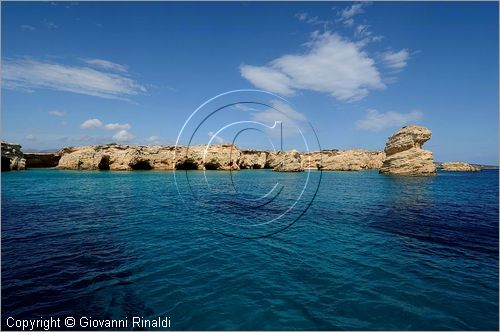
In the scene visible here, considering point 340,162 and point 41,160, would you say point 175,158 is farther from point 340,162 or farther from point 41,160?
point 340,162

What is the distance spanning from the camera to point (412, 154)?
3130 inches

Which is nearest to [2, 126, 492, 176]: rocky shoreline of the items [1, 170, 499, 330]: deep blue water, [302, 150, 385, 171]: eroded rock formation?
[302, 150, 385, 171]: eroded rock formation

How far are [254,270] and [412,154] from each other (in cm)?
8354

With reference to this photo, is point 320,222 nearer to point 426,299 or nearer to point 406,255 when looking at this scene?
point 406,255

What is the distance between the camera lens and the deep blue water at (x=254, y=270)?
8.82 metres

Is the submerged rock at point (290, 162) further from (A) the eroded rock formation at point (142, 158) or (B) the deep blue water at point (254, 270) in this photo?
(B) the deep blue water at point (254, 270)

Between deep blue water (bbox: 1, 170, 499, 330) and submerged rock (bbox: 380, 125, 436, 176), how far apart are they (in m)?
61.9

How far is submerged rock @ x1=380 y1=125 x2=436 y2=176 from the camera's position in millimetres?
78438

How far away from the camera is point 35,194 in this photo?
3338 centimetres

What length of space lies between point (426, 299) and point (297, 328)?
5.31 meters

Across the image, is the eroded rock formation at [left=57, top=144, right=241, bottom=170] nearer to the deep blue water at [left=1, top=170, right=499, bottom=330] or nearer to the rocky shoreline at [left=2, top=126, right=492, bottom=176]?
the rocky shoreline at [left=2, top=126, right=492, bottom=176]

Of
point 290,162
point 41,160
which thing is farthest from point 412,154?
point 41,160

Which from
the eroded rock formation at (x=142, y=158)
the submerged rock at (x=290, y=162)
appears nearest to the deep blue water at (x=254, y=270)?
the eroded rock formation at (x=142, y=158)

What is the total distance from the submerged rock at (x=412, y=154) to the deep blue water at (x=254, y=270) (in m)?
61.9
